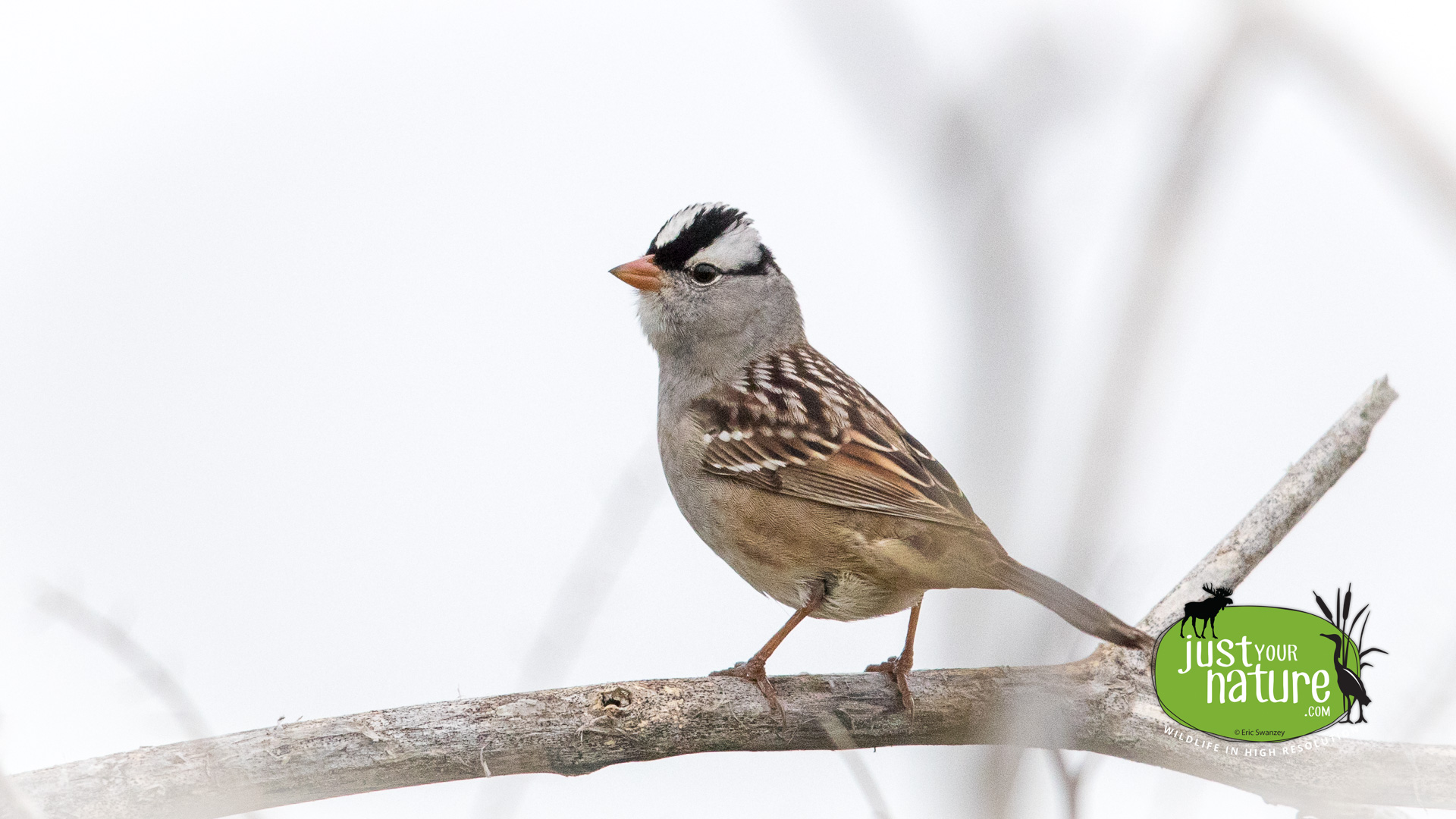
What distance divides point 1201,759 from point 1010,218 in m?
2.78

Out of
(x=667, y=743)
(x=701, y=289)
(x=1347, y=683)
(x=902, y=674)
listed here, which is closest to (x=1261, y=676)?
(x=1347, y=683)

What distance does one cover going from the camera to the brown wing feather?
4645mm

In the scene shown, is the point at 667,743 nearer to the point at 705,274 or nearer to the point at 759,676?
the point at 759,676

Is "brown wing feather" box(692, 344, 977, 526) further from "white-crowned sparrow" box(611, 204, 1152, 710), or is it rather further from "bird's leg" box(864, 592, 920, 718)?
"bird's leg" box(864, 592, 920, 718)

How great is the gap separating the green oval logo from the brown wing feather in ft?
3.35

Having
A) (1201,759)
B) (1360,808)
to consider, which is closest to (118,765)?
(1201,759)

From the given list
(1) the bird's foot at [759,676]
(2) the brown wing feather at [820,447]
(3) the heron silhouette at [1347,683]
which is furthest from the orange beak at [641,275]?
(3) the heron silhouette at [1347,683]

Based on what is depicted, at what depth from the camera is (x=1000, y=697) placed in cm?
181

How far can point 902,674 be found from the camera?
13.9ft

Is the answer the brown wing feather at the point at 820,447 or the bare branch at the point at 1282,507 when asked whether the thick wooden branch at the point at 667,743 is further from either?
the brown wing feather at the point at 820,447

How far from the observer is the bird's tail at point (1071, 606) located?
7.25 ft

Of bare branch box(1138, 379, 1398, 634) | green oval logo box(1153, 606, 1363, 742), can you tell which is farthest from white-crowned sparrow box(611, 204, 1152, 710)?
bare branch box(1138, 379, 1398, 634)

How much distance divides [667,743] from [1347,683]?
2.07 meters

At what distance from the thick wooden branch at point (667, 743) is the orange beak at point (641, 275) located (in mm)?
2179
